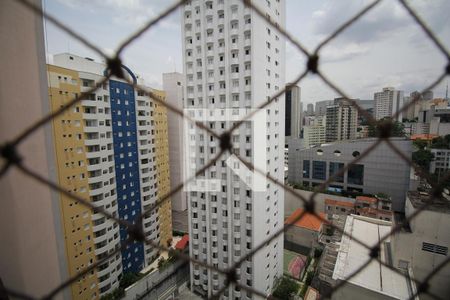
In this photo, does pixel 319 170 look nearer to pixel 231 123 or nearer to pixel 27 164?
pixel 231 123

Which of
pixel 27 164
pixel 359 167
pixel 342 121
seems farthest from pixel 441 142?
pixel 27 164

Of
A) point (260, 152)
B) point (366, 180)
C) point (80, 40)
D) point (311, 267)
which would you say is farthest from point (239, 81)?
point (366, 180)

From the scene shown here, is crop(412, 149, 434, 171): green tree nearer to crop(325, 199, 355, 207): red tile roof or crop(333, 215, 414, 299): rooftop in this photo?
crop(325, 199, 355, 207): red tile roof

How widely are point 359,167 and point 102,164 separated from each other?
8.78 metres

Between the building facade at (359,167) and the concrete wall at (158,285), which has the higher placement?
the building facade at (359,167)

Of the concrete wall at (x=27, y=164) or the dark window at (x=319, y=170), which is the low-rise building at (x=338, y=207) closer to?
the dark window at (x=319, y=170)

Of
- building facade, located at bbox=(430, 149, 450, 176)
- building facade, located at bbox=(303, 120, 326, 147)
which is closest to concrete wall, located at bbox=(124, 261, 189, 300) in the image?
building facade, located at bbox=(430, 149, 450, 176)

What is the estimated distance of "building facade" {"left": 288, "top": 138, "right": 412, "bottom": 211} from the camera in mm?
8273

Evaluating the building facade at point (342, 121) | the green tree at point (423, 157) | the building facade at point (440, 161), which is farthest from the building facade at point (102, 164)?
the building facade at point (342, 121)

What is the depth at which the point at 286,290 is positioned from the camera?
5.34 metres

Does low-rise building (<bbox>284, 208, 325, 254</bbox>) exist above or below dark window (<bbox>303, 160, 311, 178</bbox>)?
below

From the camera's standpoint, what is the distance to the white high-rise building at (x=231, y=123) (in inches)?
185

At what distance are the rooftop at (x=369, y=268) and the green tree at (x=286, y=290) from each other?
1.90m

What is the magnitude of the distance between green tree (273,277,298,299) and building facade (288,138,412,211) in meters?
4.18
